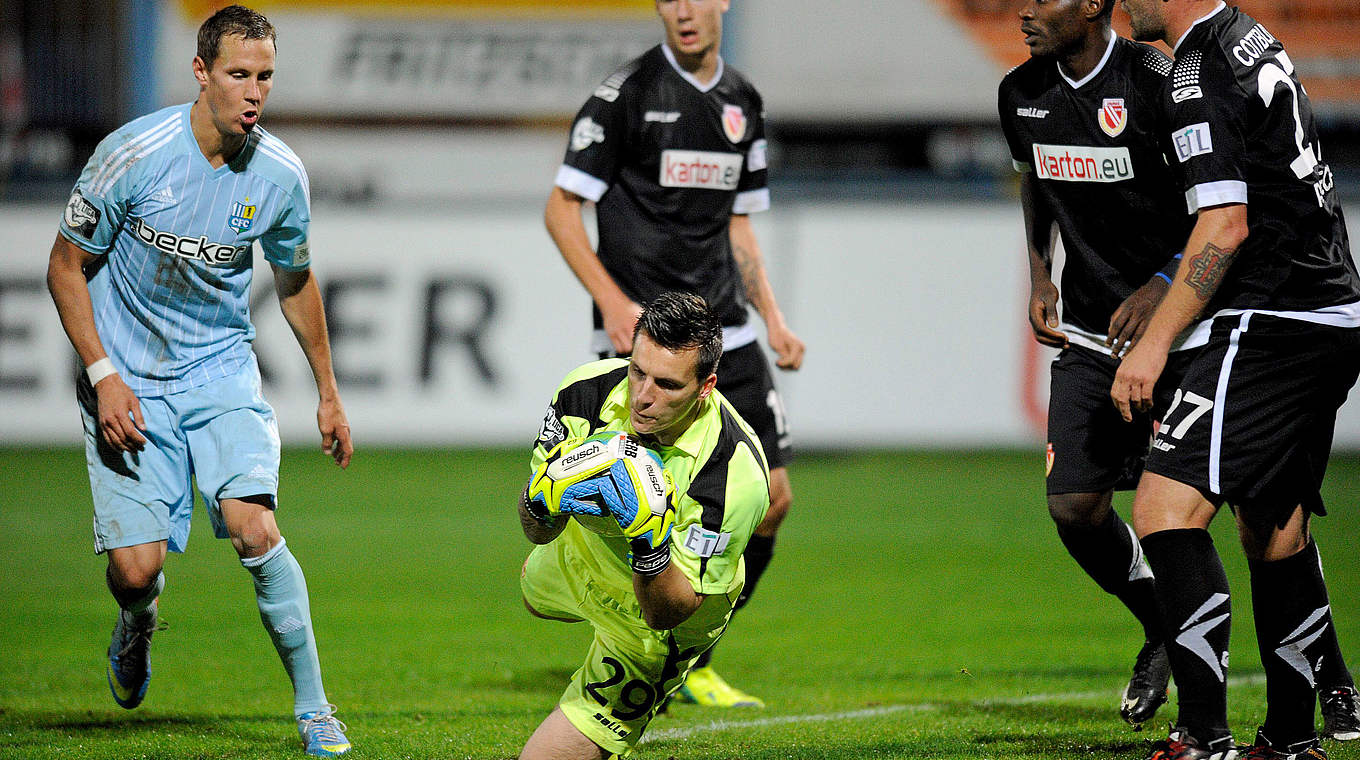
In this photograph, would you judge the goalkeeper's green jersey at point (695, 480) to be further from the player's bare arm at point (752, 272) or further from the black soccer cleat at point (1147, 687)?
the player's bare arm at point (752, 272)

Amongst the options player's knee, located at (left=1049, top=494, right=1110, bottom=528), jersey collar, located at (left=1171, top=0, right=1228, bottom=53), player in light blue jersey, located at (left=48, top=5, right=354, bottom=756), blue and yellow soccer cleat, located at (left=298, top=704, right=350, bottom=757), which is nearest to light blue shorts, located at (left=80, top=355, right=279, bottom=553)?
player in light blue jersey, located at (left=48, top=5, right=354, bottom=756)

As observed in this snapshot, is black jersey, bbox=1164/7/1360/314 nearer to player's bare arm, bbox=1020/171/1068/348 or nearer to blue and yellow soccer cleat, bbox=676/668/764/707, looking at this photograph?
player's bare arm, bbox=1020/171/1068/348

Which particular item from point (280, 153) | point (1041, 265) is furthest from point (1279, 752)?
point (280, 153)

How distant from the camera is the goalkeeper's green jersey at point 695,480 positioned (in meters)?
4.09

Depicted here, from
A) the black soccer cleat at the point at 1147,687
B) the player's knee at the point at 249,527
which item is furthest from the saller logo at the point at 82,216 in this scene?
the black soccer cleat at the point at 1147,687

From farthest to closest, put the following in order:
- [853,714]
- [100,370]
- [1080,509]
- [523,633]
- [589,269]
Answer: [523,633]
[589,269]
[853,714]
[1080,509]
[100,370]

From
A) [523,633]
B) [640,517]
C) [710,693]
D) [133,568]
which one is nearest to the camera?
[640,517]

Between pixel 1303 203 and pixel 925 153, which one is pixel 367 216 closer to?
pixel 925 153

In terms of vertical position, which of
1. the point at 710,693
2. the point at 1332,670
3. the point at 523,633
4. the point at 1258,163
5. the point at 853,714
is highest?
the point at 1258,163

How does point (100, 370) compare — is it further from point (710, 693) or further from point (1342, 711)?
point (1342, 711)

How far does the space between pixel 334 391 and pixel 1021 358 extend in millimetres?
8210

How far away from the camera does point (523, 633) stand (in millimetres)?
6996

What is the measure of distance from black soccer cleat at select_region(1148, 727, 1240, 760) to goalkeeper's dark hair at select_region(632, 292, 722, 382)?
→ 171 centimetres

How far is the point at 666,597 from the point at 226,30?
2218 mm
